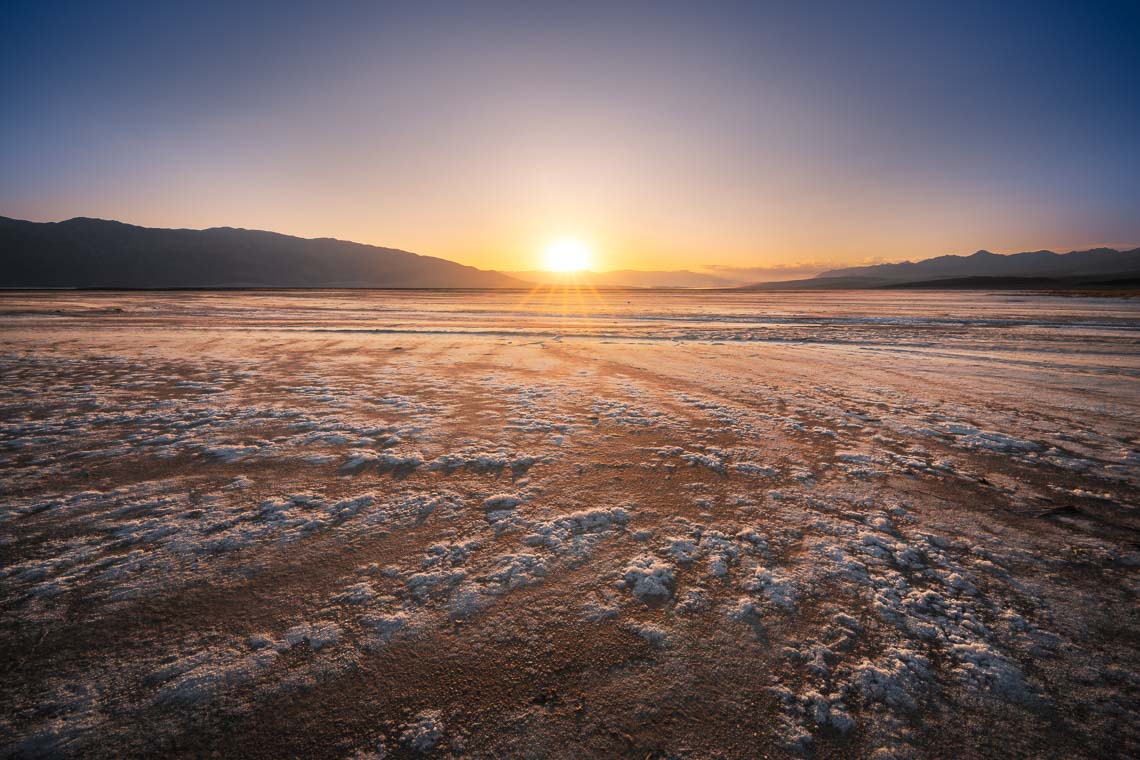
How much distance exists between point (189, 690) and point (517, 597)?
1461 millimetres

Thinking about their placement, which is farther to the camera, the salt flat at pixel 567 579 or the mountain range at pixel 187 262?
the mountain range at pixel 187 262

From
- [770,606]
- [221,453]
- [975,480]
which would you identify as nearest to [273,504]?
[221,453]

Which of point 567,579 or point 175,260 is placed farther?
point 175,260

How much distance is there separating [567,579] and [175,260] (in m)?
194

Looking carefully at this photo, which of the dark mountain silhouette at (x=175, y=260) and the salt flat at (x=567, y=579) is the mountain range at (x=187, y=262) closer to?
the dark mountain silhouette at (x=175, y=260)

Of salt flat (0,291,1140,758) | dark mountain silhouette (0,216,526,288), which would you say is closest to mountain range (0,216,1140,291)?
dark mountain silhouette (0,216,526,288)

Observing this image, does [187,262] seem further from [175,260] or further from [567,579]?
[567,579]

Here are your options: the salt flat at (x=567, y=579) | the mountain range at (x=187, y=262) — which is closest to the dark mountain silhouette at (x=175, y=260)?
the mountain range at (x=187, y=262)

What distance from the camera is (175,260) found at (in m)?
140

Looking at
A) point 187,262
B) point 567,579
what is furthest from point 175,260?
point 567,579

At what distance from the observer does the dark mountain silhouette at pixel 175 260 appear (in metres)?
126

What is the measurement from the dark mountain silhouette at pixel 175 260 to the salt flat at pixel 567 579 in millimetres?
152498

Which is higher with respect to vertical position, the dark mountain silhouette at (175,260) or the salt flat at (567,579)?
the dark mountain silhouette at (175,260)

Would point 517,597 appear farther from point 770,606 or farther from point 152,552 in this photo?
point 152,552
